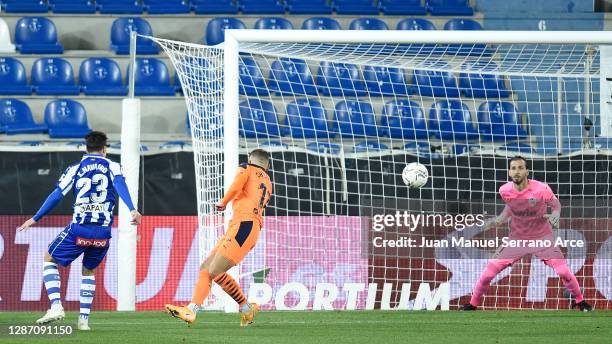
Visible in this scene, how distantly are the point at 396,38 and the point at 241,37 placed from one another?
179 centimetres

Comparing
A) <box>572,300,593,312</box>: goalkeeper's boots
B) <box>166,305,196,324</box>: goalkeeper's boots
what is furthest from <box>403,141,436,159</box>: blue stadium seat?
<box>166,305,196,324</box>: goalkeeper's boots

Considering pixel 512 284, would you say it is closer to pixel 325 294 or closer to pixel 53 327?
pixel 325 294

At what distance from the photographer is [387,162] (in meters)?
14.9

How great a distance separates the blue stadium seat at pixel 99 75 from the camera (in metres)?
19.0

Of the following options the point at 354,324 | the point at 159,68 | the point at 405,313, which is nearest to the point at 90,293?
the point at 354,324

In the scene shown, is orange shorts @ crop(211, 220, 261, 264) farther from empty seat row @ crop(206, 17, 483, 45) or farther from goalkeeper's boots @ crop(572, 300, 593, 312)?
empty seat row @ crop(206, 17, 483, 45)

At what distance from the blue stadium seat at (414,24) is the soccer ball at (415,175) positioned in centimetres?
662

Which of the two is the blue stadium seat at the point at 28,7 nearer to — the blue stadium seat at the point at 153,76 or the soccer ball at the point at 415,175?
the blue stadium seat at the point at 153,76

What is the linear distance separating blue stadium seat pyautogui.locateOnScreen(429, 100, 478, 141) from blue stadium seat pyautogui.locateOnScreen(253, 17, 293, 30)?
11.9 feet

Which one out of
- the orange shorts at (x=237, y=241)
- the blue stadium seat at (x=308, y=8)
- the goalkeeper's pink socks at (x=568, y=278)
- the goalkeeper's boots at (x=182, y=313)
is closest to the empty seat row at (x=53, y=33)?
the blue stadium seat at (x=308, y=8)

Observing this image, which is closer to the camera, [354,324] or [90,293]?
[90,293]

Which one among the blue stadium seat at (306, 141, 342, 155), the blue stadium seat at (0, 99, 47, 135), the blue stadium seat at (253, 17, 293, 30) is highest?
the blue stadium seat at (253, 17, 293, 30)

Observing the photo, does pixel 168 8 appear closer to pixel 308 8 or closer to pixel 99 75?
pixel 99 75

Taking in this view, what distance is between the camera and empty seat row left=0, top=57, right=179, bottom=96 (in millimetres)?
18875
